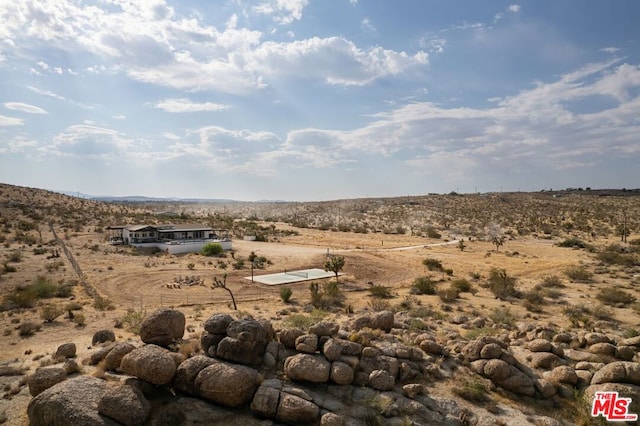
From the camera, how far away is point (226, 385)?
1185 cm

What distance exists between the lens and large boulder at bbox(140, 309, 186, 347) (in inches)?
551

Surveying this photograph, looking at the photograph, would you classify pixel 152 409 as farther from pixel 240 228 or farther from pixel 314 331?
pixel 240 228

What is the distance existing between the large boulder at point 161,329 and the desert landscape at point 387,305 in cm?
45

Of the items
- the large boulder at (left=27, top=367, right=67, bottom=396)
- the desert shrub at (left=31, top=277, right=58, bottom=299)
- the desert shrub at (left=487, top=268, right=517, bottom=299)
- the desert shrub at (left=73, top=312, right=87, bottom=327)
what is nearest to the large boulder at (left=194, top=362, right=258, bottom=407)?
the large boulder at (left=27, top=367, right=67, bottom=396)

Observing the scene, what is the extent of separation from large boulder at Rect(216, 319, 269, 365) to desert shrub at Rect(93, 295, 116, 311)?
49.1 feet

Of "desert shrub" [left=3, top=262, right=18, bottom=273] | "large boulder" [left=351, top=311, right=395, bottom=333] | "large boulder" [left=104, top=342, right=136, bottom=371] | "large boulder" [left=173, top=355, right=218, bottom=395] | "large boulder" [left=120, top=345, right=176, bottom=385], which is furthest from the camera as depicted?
"desert shrub" [left=3, top=262, right=18, bottom=273]

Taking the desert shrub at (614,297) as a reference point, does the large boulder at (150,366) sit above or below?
above

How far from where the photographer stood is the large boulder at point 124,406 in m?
10.5

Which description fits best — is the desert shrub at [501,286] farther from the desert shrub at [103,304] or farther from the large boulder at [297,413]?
the desert shrub at [103,304]

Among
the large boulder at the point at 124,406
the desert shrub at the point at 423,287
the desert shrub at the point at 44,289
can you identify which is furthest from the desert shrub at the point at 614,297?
the desert shrub at the point at 44,289

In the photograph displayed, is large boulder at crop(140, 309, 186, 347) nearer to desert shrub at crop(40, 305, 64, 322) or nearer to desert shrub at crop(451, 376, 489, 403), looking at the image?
desert shrub at crop(451, 376, 489, 403)

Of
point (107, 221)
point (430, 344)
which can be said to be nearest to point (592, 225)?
point (430, 344)

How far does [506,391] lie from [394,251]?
3749cm

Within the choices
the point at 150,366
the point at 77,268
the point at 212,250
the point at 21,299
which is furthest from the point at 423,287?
the point at 77,268
